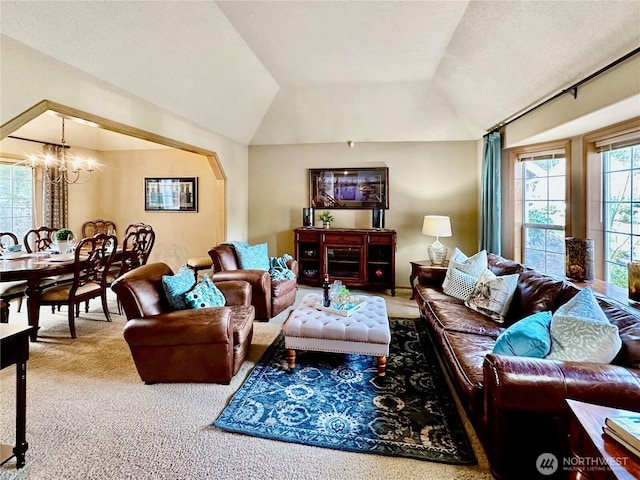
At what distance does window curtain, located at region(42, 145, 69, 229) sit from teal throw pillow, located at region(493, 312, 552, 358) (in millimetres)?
6755

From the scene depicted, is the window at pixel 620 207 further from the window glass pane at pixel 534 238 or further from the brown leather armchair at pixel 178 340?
the brown leather armchair at pixel 178 340

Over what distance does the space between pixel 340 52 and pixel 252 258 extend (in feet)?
8.80

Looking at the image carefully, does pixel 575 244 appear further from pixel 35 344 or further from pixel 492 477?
pixel 35 344

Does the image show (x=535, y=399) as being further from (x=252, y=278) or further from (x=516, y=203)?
(x=516, y=203)

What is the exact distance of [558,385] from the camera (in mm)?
1521

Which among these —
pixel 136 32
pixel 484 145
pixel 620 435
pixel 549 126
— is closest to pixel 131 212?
pixel 136 32

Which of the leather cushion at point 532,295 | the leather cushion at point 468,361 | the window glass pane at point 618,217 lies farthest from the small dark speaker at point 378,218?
the leather cushion at point 468,361

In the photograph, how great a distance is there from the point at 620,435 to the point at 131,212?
7211 mm

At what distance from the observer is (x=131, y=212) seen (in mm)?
6449

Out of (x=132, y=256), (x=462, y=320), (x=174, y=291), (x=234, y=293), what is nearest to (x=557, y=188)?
(x=462, y=320)

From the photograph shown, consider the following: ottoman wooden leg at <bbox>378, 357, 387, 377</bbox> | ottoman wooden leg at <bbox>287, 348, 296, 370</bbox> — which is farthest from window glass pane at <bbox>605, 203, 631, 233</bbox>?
ottoman wooden leg at <bbox>287, 348, 296, 370</bbox>

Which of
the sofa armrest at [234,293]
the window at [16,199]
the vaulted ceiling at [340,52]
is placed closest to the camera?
the vaulted ceiling at [340,52]

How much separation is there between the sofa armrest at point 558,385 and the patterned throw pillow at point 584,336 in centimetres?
8

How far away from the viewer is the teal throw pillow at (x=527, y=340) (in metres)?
1.79
